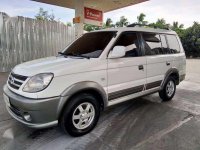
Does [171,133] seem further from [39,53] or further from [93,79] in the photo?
[39,53]

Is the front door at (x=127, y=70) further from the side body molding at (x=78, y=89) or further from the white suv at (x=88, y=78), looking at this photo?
the side body molding at (x=78, y=89)

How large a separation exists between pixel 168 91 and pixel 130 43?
6.54 ft

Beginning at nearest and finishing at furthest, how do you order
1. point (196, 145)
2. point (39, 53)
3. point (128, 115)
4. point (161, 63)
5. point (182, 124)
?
point (196, 145) < point (182, 124) < point (128, 115) < point (161, 63) < point (39, 53)

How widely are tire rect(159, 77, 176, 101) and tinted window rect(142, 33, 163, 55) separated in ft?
2.94

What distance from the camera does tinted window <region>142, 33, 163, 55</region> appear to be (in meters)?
4.40

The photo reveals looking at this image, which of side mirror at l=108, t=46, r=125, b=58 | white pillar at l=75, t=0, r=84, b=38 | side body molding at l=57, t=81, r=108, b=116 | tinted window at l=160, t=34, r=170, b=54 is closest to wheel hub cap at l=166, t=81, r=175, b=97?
tinted window at l=160, t=34, r=170, b=54

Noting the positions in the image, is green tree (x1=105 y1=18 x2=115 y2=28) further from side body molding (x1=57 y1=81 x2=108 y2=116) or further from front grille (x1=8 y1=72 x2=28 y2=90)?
front grille (x1=8 y1=72 x2=28 y2=90)

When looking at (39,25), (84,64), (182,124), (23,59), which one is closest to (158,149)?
(182,124)

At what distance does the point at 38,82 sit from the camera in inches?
113

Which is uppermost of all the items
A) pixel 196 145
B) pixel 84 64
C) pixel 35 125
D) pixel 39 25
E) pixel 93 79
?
pixel 39 25

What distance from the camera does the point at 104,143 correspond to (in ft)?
10.3

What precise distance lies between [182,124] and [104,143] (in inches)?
66.6

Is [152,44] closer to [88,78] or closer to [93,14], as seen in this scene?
[88,78]

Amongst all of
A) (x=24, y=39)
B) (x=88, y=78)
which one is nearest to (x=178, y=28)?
(x=24, y=39)
